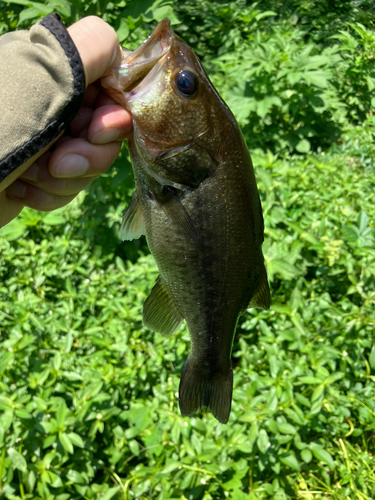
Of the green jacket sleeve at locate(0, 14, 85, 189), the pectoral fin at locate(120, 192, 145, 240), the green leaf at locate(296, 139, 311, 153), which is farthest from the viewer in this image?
the green leaf at locate(296, 139, 311, 153)

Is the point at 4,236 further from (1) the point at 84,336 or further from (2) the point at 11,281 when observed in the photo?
(1) the point at 84,336

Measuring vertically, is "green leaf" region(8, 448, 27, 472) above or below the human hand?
below

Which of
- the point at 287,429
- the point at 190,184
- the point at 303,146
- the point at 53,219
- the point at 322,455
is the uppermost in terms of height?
the point at 190,184

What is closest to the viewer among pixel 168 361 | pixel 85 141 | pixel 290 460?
pixel 85 141

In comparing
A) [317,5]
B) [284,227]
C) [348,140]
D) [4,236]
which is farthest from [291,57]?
[317,5]

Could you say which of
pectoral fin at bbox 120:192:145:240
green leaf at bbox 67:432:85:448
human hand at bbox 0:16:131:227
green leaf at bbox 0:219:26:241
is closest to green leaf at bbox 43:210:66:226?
green leaf at bbox 0:219:26:241

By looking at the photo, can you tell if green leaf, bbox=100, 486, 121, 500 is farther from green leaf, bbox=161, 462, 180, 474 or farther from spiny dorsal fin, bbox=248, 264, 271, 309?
spiny dorsal fin, bbox=248, 264, 271, 309

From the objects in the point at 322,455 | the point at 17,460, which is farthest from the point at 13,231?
the point at 322,455

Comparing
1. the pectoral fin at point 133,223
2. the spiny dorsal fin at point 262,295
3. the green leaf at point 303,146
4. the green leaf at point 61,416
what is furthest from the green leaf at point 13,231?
the green leaf at point 303,146

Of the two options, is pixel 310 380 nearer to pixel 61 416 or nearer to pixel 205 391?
pixel 205 391
